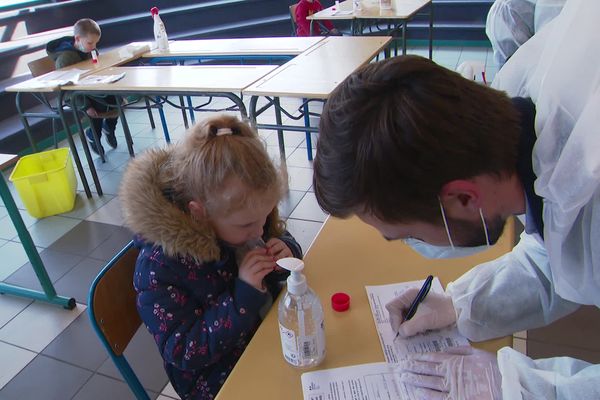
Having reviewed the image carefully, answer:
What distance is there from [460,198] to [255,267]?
18.8 inches

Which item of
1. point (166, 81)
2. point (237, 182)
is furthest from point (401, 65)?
point (166, 81)

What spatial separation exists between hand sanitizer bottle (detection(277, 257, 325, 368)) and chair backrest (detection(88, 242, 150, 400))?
385mm

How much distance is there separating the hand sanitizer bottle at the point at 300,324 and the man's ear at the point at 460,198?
237 millimetres

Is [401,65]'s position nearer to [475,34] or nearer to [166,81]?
[166,81]

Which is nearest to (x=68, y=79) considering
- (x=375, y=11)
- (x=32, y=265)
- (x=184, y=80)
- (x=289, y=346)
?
(x=184, y=80)

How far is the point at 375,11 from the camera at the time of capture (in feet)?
13.2

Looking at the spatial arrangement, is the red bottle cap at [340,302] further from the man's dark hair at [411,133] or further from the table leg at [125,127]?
the table leg at [125,127]

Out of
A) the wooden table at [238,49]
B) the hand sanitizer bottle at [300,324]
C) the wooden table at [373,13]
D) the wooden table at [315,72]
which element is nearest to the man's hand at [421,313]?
the hand sanitizer bottle at [300,324]

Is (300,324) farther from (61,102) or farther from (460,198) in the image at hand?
(61,102)

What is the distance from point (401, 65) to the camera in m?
0.61

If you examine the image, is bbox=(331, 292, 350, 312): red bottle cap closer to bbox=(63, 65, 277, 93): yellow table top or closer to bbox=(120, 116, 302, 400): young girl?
bbox=(120, 116, 302, 400): young girl

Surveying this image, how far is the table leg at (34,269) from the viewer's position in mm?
1896

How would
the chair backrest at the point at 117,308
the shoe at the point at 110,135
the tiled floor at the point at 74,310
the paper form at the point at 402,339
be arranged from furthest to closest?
the shoe at the point at 110,135, the tiled floor at the point at 74,310, the chair backrest at the point at 117,308, the paper form at the point at 402,339

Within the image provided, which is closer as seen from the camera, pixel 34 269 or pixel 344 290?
pixel 344 290
